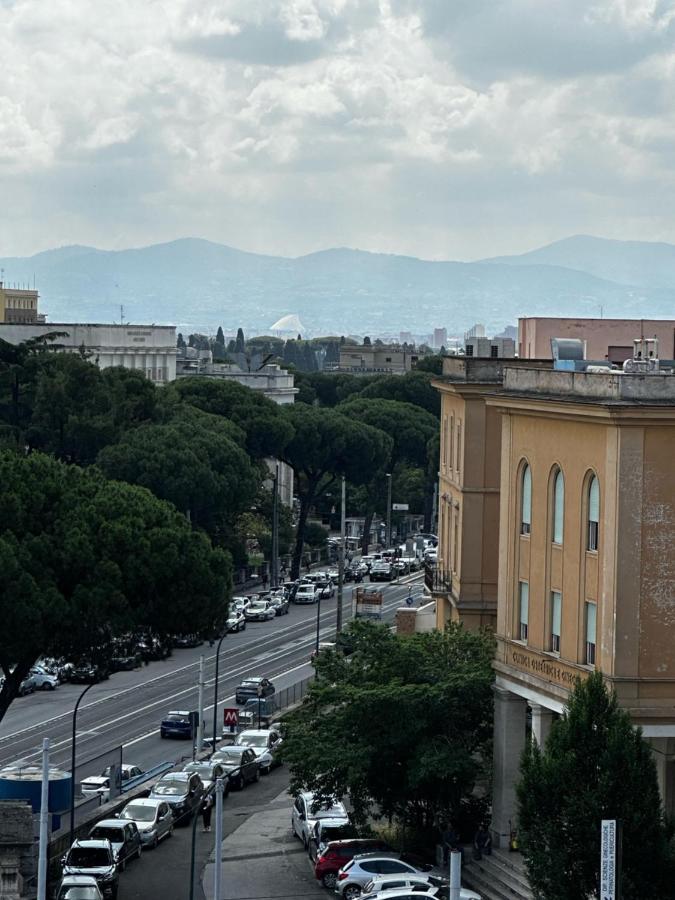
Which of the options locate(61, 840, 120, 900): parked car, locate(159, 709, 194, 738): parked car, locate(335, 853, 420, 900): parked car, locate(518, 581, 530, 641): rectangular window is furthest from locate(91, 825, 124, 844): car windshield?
locate(159, 709, 194, 738): parked car

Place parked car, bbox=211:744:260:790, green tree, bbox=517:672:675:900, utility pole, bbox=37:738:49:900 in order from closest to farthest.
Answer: green tree, bbox=517:672:675:900 → utility pole, bbox=37:738:49:900 → parked car, bbox=211:744:260:790

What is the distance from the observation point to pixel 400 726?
1661 inches

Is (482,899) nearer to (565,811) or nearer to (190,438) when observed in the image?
(565,811)

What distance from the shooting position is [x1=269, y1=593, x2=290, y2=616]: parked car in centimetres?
9681

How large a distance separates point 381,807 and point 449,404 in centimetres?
1684

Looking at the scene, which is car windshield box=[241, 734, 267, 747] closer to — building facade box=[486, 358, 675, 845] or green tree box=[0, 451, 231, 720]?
green tree box=[0, 451, 231, 720]

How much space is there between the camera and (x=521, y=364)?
52062 millimetres

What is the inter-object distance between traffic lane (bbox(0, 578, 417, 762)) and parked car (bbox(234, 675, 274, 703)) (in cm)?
105

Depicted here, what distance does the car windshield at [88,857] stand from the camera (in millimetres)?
41062

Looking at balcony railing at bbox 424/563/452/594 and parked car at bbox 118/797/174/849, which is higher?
balcony railing at bbox 424/563/452/594

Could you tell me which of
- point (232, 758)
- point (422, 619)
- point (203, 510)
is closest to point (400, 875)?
point (232, 758)

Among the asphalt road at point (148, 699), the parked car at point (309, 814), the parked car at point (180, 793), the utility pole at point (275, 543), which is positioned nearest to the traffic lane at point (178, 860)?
the parked car at point (180, 793)

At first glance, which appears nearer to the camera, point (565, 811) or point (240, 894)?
point (565, 811)

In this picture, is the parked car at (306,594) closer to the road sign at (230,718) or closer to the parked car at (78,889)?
the road sign at (230,718)
